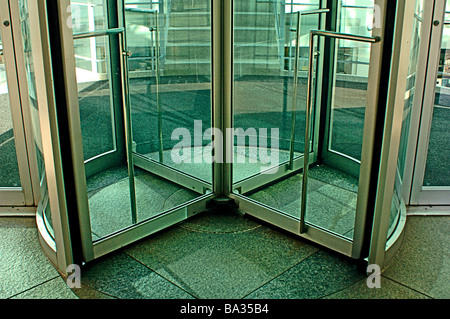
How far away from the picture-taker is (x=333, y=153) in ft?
8.90

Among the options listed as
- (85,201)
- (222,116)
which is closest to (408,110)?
(222,116)

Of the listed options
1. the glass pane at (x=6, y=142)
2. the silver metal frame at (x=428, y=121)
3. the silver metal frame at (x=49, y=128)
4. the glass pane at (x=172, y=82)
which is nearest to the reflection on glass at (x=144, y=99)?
the glass pane at (x=172, y=82)

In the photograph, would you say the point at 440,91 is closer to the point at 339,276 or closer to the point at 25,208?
the point at 339,276

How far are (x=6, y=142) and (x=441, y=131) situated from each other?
8.92 feet

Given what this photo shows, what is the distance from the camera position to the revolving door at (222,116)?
236 cm

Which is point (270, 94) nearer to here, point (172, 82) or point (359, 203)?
point (172, 82)

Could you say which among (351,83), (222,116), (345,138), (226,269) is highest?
(351,83)

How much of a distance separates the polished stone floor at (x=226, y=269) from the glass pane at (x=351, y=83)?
0.59 m

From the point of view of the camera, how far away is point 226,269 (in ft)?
7.20

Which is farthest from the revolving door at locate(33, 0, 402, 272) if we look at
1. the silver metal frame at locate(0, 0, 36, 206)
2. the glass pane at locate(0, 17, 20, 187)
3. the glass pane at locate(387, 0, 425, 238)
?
the glass pane at locate(0, 17, 20, 187)

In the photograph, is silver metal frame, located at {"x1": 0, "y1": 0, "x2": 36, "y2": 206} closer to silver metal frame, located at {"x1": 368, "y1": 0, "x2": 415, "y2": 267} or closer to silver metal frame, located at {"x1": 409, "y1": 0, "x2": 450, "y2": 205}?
silver metal frame, located at {"x1": 368, "y1": 0, "x2": 415, "y2": 267}

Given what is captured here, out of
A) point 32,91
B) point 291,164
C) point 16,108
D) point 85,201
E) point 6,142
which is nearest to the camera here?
point 85,201

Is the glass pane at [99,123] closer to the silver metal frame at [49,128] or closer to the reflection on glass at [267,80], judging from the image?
the silver metal frame at [49,128]
